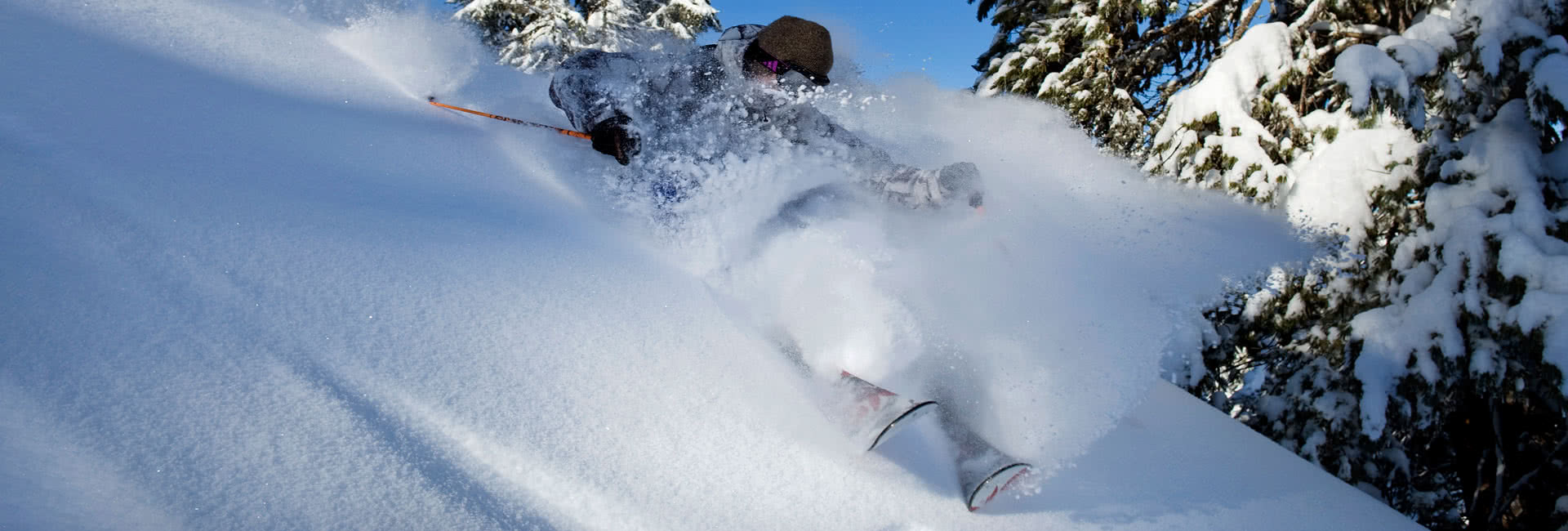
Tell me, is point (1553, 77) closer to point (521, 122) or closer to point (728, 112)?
point (728, 112)

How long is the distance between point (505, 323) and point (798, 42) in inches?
78.6

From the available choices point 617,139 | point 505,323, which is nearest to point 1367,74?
point 617,139

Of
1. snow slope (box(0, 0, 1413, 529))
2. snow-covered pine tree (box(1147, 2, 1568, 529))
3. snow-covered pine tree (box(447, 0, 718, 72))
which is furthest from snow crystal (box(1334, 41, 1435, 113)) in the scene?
snow-covered pine tree (box(447, 0, 718, 72))

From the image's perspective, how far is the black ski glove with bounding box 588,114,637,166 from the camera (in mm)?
3516

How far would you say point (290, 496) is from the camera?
136 centimetres

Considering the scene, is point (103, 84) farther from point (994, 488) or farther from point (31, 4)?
A: point (994, 488)

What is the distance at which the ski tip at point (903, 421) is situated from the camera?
6.89 ft

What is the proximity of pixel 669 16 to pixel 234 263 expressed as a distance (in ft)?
52.7

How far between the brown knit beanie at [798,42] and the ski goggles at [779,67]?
0.04 meters

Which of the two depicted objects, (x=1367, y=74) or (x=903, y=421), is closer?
(x=903, y=421)

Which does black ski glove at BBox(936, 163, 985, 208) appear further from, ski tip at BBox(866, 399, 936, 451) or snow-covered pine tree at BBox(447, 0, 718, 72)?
snow-covered pine tree at BBox(447, 0, 718, 72)

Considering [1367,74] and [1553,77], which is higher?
[1553,77]

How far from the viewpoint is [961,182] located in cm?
320

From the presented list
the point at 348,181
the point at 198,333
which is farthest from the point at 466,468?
the point at 348,181
